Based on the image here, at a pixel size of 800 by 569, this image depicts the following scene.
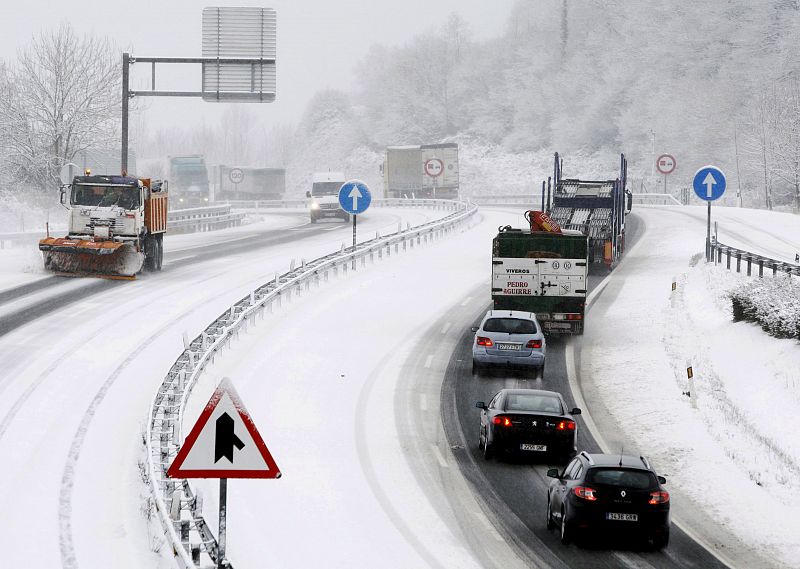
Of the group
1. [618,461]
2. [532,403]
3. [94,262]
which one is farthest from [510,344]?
[94,262]

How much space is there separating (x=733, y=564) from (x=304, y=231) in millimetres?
45887

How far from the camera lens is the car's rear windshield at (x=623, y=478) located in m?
14.1

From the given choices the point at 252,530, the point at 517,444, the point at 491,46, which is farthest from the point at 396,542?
the point at 491,46

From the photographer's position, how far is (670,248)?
48000 mm

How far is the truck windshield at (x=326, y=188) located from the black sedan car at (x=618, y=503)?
177ft

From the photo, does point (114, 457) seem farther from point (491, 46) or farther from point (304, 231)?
point (491, 46)

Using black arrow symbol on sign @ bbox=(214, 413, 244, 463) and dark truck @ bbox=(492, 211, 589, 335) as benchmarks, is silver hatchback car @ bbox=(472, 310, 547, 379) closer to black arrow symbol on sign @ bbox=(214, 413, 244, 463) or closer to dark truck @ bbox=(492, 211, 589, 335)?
dark truck @ bbox=(492, 211, 589, 335)

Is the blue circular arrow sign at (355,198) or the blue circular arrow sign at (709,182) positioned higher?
the blue circular arrow sign at (709,182)

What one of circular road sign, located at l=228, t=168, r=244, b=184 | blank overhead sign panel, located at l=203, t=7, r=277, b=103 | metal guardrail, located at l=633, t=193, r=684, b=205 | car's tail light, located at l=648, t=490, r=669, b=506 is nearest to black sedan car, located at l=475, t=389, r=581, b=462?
car's tail light, located at l=648, t=490, r=669, b=506

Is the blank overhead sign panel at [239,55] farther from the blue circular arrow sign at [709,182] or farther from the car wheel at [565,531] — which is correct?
the car wheel at [565,531]

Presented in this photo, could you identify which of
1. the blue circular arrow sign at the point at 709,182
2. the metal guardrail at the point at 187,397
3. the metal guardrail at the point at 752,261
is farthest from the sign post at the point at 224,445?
the blue circular arrow sign at the point at 709,182

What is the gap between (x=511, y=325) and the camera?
24.8 m

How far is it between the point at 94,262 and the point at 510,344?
16.6m

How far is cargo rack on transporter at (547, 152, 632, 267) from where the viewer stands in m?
41.6
